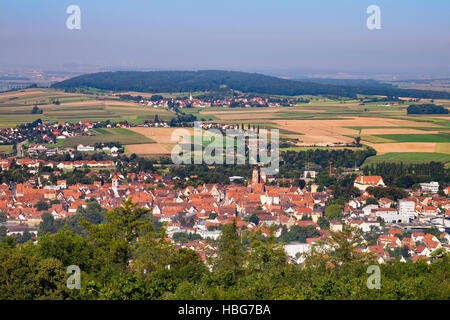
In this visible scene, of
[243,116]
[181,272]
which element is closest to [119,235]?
[181,272]

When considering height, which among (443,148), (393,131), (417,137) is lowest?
(443,148)

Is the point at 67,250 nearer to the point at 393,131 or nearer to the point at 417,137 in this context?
the point at 417,137

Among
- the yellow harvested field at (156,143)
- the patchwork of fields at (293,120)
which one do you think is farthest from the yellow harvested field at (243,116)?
the yellow harvested field at (156,143)

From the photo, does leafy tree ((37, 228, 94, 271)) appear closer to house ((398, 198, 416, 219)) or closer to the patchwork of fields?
house ((398, 198, 416, 219))

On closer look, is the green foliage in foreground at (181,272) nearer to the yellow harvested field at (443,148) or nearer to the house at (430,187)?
the house at (430,187)

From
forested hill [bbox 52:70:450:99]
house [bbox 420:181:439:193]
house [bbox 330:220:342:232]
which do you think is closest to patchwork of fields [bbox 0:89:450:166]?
house [bbox 420:181:439:193]

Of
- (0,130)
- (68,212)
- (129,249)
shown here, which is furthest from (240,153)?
(129,249)
